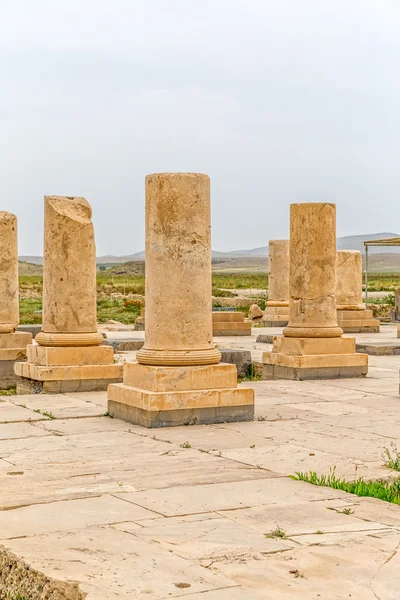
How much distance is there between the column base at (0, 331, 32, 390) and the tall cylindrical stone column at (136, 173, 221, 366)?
19.2 feet

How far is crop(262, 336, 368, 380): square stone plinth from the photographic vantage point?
567 inches

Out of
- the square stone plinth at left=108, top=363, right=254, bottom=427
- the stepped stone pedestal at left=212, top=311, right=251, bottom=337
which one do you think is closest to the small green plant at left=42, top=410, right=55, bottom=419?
the square stone plinth at left=108, top=363, right=254, bottom=427

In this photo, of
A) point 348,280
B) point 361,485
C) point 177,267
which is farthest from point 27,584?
point 348,280

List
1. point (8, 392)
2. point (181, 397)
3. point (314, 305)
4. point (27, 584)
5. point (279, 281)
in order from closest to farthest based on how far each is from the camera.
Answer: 1. point (27, 584)
2. point (181, 397)
3. point (314, 305)
4. point (8, 392)
5. point (279, 281)

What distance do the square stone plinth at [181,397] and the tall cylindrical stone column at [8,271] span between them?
603 cm

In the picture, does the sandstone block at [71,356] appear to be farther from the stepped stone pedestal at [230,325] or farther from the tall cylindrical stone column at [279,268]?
the tall cylindrical stone column at [279,268]

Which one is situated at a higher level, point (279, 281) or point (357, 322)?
point (279, 281)

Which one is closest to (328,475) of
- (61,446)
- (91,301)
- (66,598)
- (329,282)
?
(61,446)

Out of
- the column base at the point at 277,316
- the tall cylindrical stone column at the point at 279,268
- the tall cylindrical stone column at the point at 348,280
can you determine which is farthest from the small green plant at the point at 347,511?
the column base at the point at 277,316

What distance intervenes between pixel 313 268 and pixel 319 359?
4.58ft

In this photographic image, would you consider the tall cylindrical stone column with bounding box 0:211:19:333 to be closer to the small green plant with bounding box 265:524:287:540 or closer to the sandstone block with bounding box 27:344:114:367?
the sandstone block with bounding box 27:344:114:367

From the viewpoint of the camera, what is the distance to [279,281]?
2622cm

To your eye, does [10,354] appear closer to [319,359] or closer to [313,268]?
[319,359]

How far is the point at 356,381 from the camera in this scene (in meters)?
14.2
